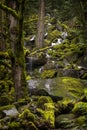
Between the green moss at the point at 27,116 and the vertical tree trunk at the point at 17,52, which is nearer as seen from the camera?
the green moss at the point at 27,116

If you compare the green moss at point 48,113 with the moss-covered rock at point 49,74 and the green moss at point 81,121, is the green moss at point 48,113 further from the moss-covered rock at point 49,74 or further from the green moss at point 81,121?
the moss-covered rock at point 49,74

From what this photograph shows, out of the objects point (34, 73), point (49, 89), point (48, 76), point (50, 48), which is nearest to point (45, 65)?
point (34, 73)

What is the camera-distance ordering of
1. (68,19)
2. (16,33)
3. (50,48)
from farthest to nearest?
(68,19) → (50,48) → (16,33)

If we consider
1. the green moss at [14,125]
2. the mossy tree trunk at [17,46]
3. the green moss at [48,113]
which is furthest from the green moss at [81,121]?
the mossy tree trunk at [17,46]

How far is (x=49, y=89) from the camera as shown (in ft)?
42.4

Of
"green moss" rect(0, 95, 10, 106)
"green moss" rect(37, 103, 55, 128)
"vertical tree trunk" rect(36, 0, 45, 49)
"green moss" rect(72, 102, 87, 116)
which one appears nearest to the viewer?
"green moss" rect(37, 103, 55, 128)

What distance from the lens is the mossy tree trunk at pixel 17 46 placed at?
1020cm

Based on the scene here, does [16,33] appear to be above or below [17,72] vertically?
above

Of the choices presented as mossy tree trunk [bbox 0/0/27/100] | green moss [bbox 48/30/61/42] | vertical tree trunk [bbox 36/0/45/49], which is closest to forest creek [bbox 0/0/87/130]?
mossy tree trunk [bbox 0/0/27/100]

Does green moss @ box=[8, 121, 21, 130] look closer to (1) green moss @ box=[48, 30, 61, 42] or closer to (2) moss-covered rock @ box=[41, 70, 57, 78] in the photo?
(2) moss-covered rock @ box=[41, 70, 57, 78]

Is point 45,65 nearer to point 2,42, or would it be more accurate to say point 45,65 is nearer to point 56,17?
point 2,42

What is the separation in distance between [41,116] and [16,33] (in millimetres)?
3007

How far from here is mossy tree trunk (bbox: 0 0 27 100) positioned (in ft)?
33.5

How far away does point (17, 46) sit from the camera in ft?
34.6
